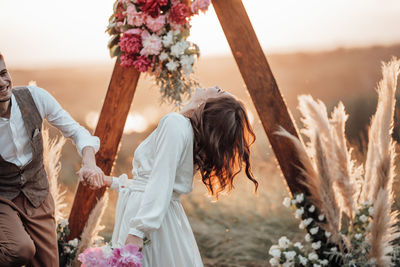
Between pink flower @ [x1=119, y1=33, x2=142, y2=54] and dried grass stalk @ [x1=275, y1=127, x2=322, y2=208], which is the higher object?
pink flower @ [x1=119, y1=33, x2=142, y2=54]

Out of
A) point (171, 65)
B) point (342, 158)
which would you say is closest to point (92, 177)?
point (171, 65)

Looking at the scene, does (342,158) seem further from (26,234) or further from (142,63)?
(26,234)

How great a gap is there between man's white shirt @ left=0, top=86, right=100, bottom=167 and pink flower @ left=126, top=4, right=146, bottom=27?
0.77m

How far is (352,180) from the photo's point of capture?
2.60 meters

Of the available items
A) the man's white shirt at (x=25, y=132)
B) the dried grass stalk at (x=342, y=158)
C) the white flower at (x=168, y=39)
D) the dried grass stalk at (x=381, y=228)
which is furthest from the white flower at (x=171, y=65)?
the dried grass stalk at (x=381, y=228)

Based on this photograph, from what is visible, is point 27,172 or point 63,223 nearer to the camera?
point 27,172

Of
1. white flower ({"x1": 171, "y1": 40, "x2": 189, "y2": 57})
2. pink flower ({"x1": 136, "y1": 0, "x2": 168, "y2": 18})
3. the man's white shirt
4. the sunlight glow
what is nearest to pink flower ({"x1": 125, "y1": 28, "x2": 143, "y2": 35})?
pink flower ({"x1": 136, "y1": 0, "x2": 168, "y2": 18})

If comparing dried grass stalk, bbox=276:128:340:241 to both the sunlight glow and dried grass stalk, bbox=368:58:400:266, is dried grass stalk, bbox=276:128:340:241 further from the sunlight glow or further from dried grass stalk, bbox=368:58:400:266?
the sunlight glow

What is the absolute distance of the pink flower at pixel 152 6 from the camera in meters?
2.80

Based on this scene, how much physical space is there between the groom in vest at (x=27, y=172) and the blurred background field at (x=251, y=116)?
1615 mm

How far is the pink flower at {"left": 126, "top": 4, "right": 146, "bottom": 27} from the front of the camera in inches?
112

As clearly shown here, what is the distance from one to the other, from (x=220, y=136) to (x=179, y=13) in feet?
3.98

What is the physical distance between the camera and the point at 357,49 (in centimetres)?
422

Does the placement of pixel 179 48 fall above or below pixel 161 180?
above
